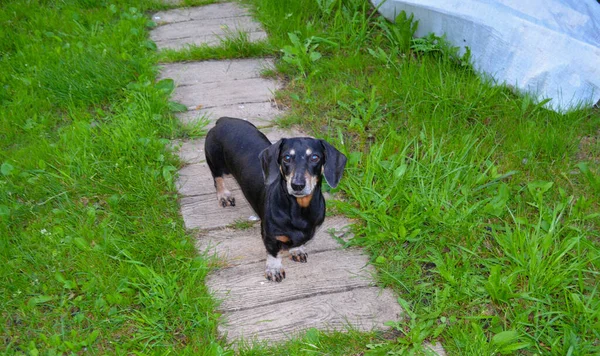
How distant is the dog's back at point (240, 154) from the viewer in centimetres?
352

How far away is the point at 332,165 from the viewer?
3090mm

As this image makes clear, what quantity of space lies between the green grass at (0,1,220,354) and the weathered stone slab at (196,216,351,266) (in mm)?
156

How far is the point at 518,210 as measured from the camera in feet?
12.0

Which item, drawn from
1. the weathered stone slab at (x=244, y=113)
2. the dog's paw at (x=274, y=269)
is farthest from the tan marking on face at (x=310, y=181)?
the weathered stone slab at (x=244, y=113)

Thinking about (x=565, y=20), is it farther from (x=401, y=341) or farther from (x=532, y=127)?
(x=401, y=341)

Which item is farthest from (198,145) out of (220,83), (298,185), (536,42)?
(536,42)

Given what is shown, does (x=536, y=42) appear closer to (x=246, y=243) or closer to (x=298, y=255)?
(x=298, y=255)

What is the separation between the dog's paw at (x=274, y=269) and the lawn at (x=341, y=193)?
42 centimetres

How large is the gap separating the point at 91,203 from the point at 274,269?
58.6 inches

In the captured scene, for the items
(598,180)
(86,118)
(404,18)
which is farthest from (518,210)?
(86,118)

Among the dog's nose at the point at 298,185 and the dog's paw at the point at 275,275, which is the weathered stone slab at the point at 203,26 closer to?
the dog's paw at the point at 275,275

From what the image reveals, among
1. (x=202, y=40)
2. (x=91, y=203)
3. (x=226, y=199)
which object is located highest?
(x=202, y=40)

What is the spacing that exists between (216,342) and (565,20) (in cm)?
385

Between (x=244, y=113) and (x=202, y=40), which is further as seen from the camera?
(x=202, y=40)
